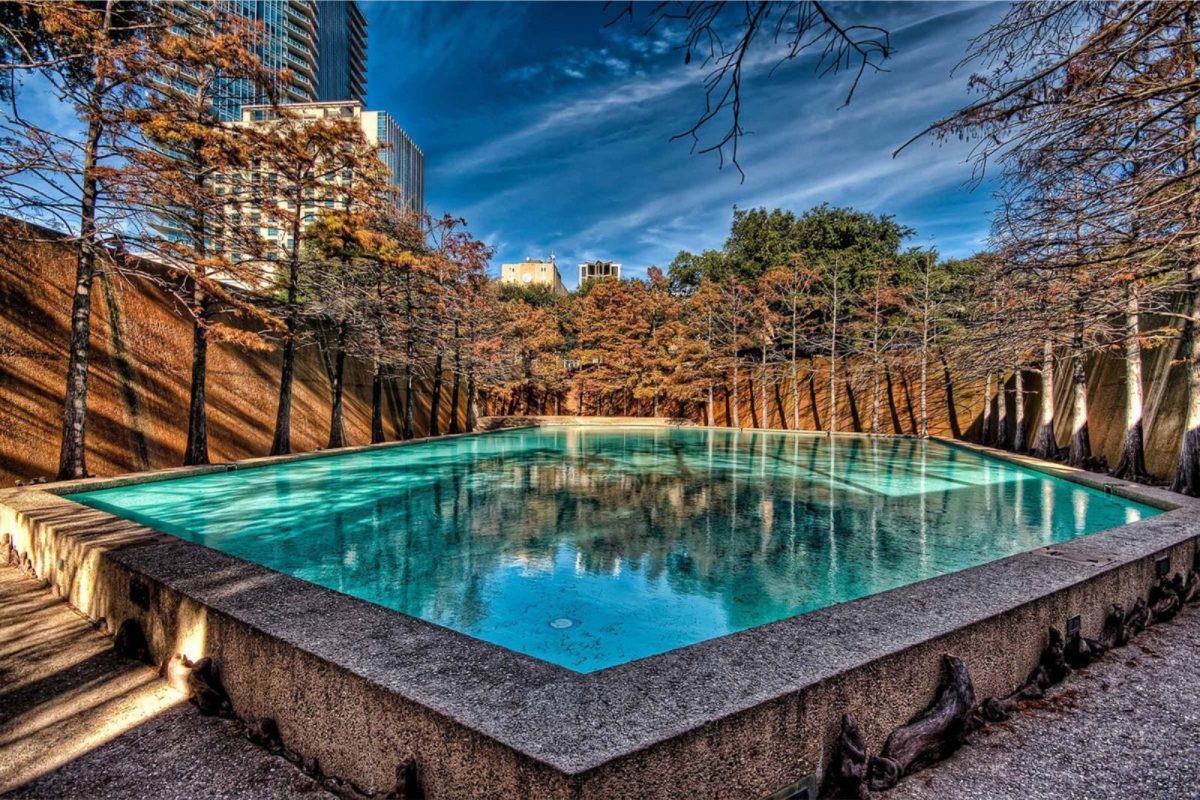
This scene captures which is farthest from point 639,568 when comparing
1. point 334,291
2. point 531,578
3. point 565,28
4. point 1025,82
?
point 334,291

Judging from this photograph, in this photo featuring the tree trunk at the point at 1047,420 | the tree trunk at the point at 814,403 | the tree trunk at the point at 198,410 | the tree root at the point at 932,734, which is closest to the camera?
the tree root at the point at 932,734

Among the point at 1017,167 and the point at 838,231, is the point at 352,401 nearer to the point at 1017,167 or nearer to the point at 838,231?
the point at 1017,167

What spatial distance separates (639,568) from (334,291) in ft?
31.6

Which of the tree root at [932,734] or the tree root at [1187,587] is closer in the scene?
the tree root at [932,734]

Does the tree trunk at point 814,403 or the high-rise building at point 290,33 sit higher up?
the high-rise building at point 290,33

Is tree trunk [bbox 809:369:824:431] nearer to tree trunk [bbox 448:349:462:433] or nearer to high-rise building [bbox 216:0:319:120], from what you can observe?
tree trunk [bbox 448:349:462:433]

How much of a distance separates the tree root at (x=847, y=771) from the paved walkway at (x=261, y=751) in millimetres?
127

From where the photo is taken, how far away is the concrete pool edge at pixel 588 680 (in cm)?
137

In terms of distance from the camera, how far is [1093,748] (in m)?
1.91

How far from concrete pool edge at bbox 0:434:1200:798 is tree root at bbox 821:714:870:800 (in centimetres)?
5

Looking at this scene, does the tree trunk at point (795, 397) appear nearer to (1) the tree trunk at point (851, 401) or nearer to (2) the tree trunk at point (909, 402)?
(1) the tree trunk at point (851, 401)

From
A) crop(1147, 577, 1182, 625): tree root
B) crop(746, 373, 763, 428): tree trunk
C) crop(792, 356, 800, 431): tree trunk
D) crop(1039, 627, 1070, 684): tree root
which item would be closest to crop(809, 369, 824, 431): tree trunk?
crop(792, 356, 800, 431): tree trunk

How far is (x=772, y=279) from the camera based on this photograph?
2166 centimetres

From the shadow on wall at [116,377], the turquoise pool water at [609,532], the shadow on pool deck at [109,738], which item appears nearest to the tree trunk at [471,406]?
the shadow on wall at [116,377]
